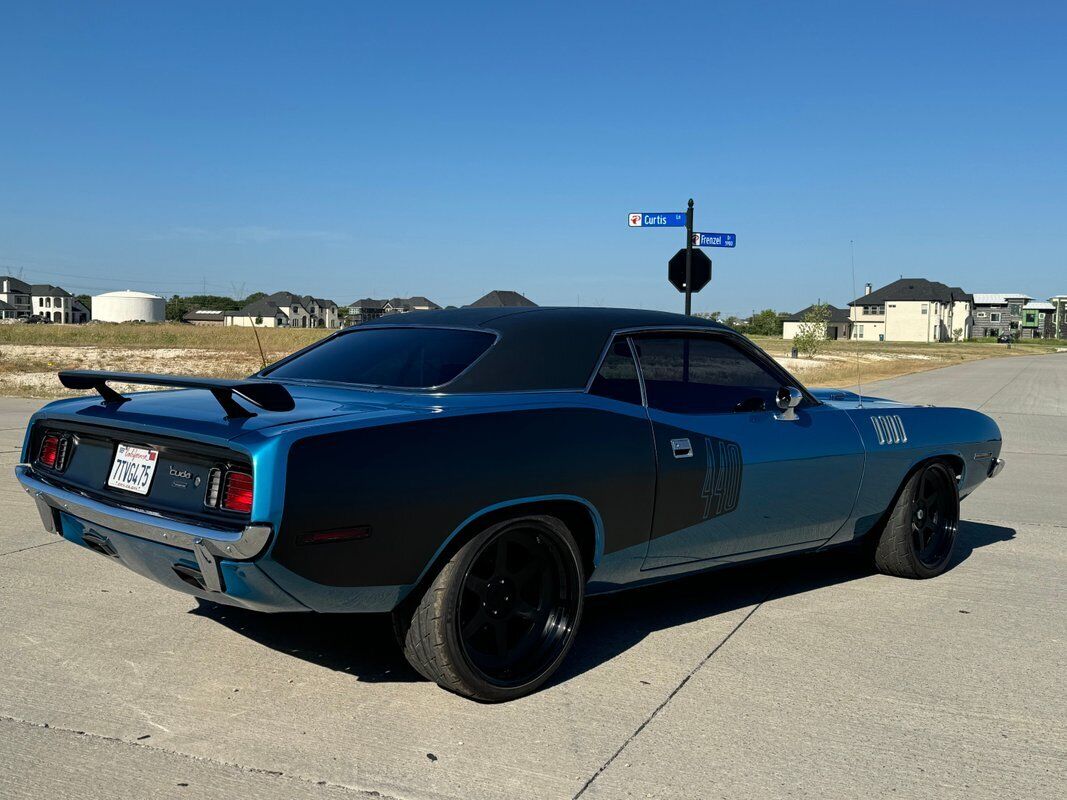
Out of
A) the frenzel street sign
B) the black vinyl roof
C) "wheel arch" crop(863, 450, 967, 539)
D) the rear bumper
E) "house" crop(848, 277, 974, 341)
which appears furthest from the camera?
"house" crop(848, 277, 974, 341)

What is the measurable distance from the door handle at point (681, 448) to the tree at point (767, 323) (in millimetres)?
126749

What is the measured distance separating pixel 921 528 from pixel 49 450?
13.6 feet

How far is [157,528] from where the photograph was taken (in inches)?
126

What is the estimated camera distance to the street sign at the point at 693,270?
1496 cm

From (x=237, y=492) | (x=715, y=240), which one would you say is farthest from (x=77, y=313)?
(x=237, y=492)

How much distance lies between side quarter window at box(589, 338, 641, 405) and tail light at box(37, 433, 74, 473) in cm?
198

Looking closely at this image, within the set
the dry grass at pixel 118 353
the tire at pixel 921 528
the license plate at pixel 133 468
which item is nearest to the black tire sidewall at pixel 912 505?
the tire at pixel 921 528

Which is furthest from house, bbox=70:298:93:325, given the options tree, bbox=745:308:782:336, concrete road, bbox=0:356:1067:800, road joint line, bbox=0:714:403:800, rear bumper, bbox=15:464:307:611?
road joint line, bbox=0:714:403:800

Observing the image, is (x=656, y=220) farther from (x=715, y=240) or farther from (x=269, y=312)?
(x=269, y=312)

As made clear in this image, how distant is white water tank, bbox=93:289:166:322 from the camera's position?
15788cm

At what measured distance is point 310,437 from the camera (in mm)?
3010

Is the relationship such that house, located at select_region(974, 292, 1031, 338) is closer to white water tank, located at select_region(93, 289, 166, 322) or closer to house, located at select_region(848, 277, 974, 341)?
house, located at select_region(848, 277, 974, 341)

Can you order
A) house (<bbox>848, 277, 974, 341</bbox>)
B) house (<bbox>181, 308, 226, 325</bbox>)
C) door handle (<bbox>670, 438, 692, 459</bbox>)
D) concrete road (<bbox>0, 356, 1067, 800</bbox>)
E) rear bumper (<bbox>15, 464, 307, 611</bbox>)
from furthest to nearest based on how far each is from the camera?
1. house (<bbox>181, 308, 226, 325</bbox>)
2. house (<bbox>848, 277, 974, 341</bbox>)
3. door handle (<bbox>670, 438, 692, 459</bbox>)
4. rear bumper (<bbox>15, 464, 307, 611</bbox>)
5. concrete road (<bbox>0, 356, 1067, 800</bbox>)

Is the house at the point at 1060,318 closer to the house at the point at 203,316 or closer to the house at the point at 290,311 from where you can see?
the house at the point at 290,311
